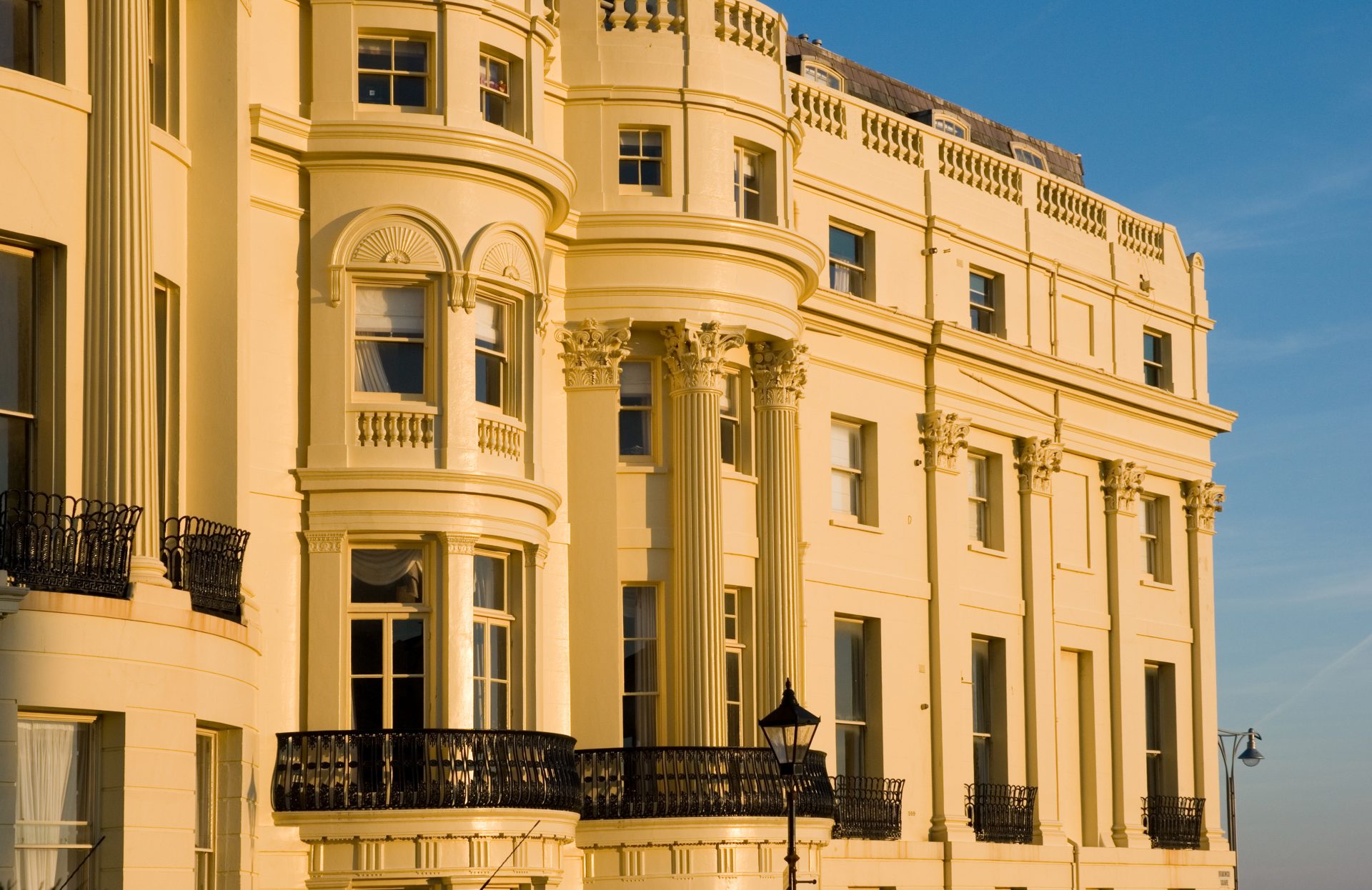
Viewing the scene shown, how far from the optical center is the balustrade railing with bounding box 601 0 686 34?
115 feet

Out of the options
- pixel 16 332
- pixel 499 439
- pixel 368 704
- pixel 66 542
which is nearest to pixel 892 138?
pixel 499 439

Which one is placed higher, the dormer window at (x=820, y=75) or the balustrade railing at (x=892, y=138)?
the dormer window at (x=820, y=75)

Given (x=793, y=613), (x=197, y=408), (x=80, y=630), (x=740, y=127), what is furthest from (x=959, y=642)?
(x=80, y=630)

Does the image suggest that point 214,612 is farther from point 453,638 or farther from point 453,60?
point 453,60

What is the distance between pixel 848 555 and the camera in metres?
39.2

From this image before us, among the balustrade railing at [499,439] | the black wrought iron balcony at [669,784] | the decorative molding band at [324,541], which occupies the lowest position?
the black wrought iron balcony at [669,784]

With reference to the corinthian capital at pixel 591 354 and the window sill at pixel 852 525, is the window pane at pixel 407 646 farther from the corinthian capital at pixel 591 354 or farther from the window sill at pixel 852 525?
the window sill at pixel 852 525

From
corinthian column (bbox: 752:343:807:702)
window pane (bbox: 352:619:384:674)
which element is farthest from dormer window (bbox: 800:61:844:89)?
window pane (bbox: 352:619:384:674)

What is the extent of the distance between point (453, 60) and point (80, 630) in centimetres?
1162

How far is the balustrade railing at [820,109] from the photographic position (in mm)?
39219

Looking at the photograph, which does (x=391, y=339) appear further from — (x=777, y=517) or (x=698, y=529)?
(x=777, y=517)

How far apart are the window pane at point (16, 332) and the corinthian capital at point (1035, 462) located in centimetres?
2376

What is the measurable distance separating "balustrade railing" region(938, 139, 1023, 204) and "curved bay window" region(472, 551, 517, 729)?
1467 centimetres

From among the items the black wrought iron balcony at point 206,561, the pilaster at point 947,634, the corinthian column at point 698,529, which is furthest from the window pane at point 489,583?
the pilaster at point 947,634
